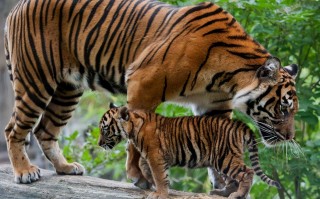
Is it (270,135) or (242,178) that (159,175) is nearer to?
(242,178)

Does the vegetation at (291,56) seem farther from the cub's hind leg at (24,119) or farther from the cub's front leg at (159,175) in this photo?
Result: the cub's front leg at (159,175)

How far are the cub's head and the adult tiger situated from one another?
0.18 meters

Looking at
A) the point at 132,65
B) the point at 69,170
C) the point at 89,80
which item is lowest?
the point at 69,170

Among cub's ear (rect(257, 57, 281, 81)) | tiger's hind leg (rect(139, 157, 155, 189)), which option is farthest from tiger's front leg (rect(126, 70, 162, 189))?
cub's ear (rect(257, 57, 281, 81))

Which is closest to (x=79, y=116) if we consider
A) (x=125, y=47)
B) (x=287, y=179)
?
(x=287, y=179)

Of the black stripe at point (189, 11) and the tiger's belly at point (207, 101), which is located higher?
the black stripe at point (189, 11)

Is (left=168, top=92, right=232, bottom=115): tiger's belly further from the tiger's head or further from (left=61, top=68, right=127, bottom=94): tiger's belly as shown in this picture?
(left=61, top=68, right=127, bottom=94): tiger's belly

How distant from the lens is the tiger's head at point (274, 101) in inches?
243

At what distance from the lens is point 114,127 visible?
6371mm

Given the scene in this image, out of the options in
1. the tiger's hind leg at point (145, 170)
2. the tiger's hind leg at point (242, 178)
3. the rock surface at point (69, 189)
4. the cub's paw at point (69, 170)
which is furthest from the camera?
the cub's paw at point (69, 170)

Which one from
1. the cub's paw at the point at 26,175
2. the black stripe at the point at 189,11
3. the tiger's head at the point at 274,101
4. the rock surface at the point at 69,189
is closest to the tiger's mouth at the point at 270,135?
the tiger's head at the point at 274,101

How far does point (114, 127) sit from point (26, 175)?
1.25m

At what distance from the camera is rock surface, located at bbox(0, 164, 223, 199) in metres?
6.54

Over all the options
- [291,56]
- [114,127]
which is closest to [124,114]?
[114,127]
